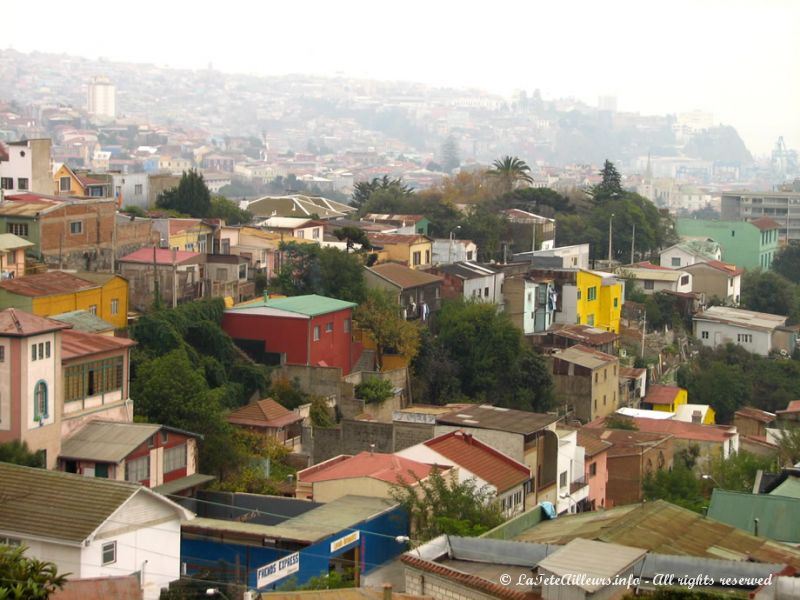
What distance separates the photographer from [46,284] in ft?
63.6

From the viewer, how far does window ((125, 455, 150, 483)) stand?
15262 millimetres

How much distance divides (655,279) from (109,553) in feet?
79.7

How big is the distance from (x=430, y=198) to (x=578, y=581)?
2814 cm

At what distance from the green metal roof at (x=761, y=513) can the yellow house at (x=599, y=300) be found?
1671 centimetres

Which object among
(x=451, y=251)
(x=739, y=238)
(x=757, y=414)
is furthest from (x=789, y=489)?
(x=739, y=238)

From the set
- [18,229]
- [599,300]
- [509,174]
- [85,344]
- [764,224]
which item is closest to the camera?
[85,344]

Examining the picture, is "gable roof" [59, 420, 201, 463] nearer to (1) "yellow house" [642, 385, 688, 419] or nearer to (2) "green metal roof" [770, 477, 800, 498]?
(2) "green metal roof" [770, 477, 800, 498]

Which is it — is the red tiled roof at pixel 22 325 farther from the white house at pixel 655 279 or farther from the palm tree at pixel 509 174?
the palm tree at pixel 509 174

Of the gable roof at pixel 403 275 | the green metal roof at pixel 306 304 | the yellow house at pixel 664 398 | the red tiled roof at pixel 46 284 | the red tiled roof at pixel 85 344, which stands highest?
the red tiled roof at pixel 46 284

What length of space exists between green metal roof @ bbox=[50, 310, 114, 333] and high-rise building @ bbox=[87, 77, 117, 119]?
6785 inches

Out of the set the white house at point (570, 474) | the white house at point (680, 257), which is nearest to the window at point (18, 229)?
the white house at point (570, 474)

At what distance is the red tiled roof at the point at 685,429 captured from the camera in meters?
23.2

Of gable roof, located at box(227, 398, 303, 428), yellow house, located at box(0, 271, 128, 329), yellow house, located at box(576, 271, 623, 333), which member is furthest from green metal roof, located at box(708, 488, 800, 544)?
yellow house, located at box(576, 271, 623, 333)

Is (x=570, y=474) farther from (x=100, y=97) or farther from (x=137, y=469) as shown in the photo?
(x=100, y=97)
